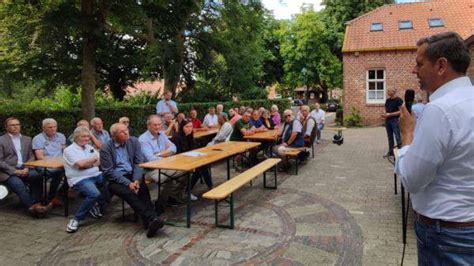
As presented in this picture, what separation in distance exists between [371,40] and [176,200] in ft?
58.9

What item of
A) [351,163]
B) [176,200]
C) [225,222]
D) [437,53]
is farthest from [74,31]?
[437,53]

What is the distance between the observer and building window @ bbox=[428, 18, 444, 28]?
21133 mm

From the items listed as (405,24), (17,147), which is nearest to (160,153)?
(17,147)

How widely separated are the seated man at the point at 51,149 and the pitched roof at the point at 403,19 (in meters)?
17.3

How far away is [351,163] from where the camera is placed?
983 centimetres

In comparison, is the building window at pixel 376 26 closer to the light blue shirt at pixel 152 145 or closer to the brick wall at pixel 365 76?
the brick wall at pixel 365 76

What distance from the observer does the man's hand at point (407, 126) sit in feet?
6.83

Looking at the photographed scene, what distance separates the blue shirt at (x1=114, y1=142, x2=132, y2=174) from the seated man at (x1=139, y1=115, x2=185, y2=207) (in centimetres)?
57

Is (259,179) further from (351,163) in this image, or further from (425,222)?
(425,222)

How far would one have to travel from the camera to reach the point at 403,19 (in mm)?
22281

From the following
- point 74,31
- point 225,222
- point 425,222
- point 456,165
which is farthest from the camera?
point 74,31

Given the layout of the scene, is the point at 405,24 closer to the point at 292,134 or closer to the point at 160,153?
the point at 292,134

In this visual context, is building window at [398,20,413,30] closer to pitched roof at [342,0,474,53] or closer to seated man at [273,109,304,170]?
pitched roof at [342,0,474,53]

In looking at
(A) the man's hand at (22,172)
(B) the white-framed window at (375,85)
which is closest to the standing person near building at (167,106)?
(A) the man's hand at (22,172)
